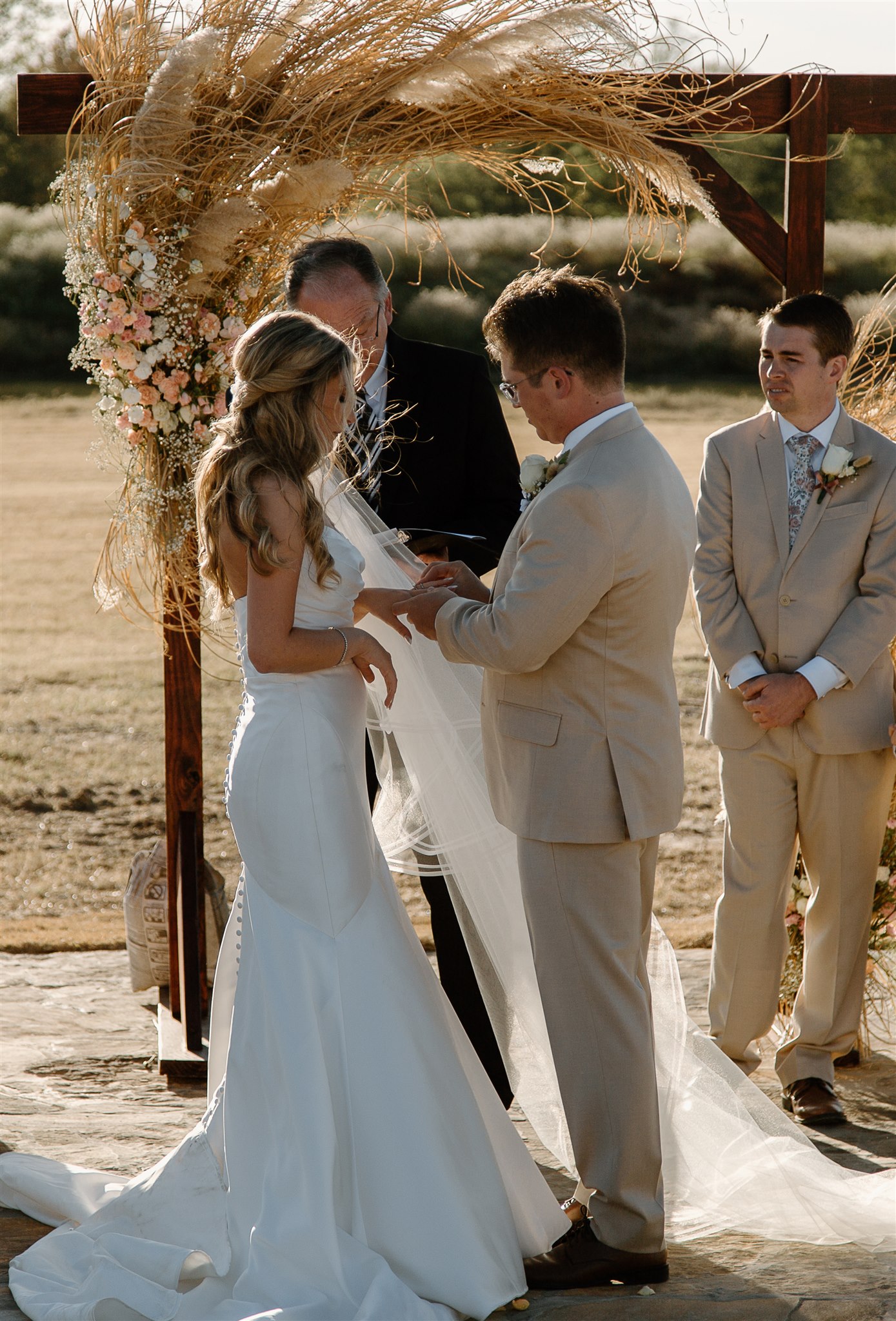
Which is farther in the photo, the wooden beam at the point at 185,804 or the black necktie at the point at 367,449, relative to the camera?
the wooden beam at the point at 185,804

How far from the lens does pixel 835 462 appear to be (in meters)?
3.84

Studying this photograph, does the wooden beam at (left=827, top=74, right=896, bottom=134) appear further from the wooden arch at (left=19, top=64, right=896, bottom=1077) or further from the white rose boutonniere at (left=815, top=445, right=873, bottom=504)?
the white rose boutonniere at (left=815, top=445, right=873, bottom=504)

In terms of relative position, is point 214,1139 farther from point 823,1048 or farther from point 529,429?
A: point 529,429

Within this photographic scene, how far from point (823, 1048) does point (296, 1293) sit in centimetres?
201

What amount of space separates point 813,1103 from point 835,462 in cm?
185

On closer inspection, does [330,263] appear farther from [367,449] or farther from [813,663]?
[813,663]

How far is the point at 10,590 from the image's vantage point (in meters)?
10.7

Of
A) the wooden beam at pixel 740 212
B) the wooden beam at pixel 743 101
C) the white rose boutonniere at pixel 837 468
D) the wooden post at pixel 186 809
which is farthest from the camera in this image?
the wooden post at pixel 186 809

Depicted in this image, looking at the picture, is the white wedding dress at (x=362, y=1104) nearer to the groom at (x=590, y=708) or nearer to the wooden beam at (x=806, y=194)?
the groom at (x=590, y=708)

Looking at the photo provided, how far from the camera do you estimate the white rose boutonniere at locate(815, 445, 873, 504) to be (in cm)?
383

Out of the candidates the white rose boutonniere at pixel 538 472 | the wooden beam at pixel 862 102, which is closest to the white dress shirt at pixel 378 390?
the white rose boutonniere at pixel 538 472

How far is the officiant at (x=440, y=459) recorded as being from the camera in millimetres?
3592

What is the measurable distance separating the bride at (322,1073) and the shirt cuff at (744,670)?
1052mm

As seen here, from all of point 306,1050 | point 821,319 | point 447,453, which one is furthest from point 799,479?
point 306,1050
